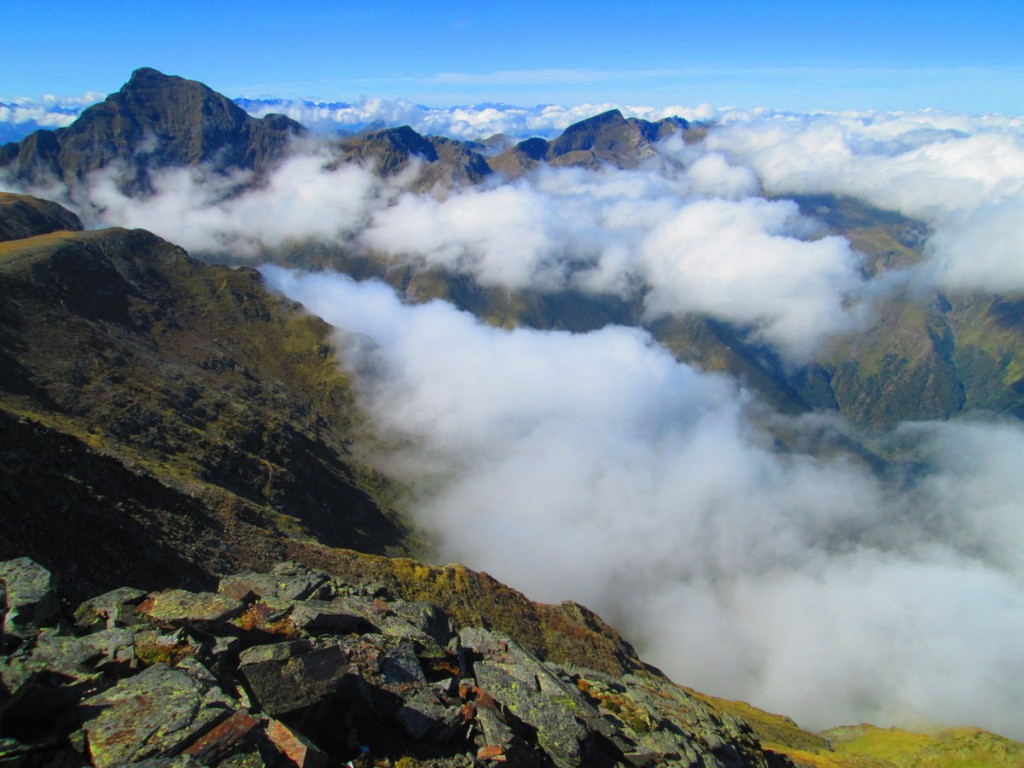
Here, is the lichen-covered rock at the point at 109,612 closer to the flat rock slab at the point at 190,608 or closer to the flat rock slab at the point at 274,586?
the flat rock slab at the point at 190,608

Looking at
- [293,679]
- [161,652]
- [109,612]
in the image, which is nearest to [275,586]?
[109,612]

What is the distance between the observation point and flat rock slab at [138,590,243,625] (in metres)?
29.0

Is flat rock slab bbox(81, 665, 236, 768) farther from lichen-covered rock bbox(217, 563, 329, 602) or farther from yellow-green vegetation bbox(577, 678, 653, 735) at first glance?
yellow-green vegetation bbox(577, 678, 653, 735)

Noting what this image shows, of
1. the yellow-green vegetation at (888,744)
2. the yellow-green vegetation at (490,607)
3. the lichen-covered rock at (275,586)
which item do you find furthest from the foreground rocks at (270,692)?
the yellow-green vegetation at (888,744)

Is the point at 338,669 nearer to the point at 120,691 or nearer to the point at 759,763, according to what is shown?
the point at 120,691

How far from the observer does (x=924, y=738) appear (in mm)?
157375

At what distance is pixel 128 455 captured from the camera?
11006 cm

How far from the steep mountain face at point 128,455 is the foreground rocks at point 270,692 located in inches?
1315

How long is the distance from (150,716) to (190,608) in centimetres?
1141

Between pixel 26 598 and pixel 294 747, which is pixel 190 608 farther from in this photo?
pixel 294 747

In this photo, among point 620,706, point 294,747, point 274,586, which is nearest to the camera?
point 294,747

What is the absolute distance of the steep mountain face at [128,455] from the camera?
62.0 meters

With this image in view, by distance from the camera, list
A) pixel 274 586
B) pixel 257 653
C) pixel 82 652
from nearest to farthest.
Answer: pixel 82 652 → pixel 257 653 → pixel 274 586

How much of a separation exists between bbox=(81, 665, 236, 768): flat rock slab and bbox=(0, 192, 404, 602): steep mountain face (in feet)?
137
